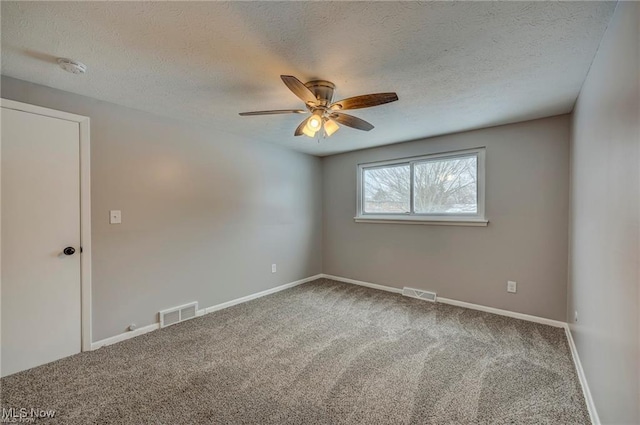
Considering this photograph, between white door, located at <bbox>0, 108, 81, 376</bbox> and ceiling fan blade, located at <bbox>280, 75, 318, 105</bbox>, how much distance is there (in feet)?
6.44

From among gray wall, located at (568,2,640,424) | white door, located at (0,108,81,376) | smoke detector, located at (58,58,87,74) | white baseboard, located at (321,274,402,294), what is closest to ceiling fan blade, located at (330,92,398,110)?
gray wall, located at (568,2,640,424)

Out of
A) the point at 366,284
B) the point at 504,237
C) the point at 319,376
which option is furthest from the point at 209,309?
the point at 504,237

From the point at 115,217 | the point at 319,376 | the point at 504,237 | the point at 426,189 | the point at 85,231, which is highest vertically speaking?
the point at 426,189

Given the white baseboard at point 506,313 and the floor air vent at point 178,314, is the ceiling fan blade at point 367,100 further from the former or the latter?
the white baseboard at point 506,313

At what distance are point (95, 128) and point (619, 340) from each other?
12.4 ft

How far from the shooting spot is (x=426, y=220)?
3688 mm

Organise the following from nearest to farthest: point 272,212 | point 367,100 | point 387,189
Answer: point 367,100 < point 272,212 < point 387,189

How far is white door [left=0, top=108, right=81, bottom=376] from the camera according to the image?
2020mm

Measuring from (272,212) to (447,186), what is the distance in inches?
96.1

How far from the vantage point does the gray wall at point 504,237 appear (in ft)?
9.36

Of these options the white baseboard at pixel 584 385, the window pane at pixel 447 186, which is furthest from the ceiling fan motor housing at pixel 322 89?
the white baseboard at pixel 584 385

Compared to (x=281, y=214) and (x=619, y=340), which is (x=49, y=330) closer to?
(x=281, y=214)

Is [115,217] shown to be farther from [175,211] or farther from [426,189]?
[426,189]

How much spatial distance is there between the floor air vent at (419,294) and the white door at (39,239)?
11.8 feet
